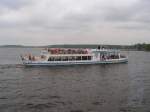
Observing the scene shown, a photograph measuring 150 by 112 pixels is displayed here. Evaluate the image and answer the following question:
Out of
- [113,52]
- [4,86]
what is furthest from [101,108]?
[113,52]

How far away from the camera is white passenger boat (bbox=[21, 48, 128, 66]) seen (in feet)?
228

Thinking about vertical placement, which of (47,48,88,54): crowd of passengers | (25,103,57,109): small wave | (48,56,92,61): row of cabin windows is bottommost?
(25,103,57,109): small wave

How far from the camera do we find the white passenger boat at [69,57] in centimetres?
6962

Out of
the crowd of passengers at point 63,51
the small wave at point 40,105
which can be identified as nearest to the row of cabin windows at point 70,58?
the crowd of passengers at point 63,51

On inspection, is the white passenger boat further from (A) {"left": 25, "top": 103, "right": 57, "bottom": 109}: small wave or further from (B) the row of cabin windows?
(A) {"left": 25, "top": 103, "right": 57, "bottom": 109}: small wave

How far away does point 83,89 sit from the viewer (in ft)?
121

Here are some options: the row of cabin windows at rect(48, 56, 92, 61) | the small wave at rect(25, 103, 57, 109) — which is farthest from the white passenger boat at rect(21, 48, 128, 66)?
the small wave at rect(25, 103, 57, 109)

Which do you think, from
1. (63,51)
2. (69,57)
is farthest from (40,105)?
(69,57)

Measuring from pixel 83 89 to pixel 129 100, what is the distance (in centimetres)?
830

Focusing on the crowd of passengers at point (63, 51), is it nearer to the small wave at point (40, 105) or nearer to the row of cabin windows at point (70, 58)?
the row of cabin windows at point (70, 58)

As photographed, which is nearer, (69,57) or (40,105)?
(40,105)

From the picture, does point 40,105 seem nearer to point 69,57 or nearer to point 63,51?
point 63,51

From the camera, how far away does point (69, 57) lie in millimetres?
74750

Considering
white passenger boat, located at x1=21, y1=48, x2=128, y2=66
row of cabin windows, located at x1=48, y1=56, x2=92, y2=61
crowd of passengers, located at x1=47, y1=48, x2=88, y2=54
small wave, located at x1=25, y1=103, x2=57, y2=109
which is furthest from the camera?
row of cabin windows, located at x1=48, y1=56, x2=92, y2=61
